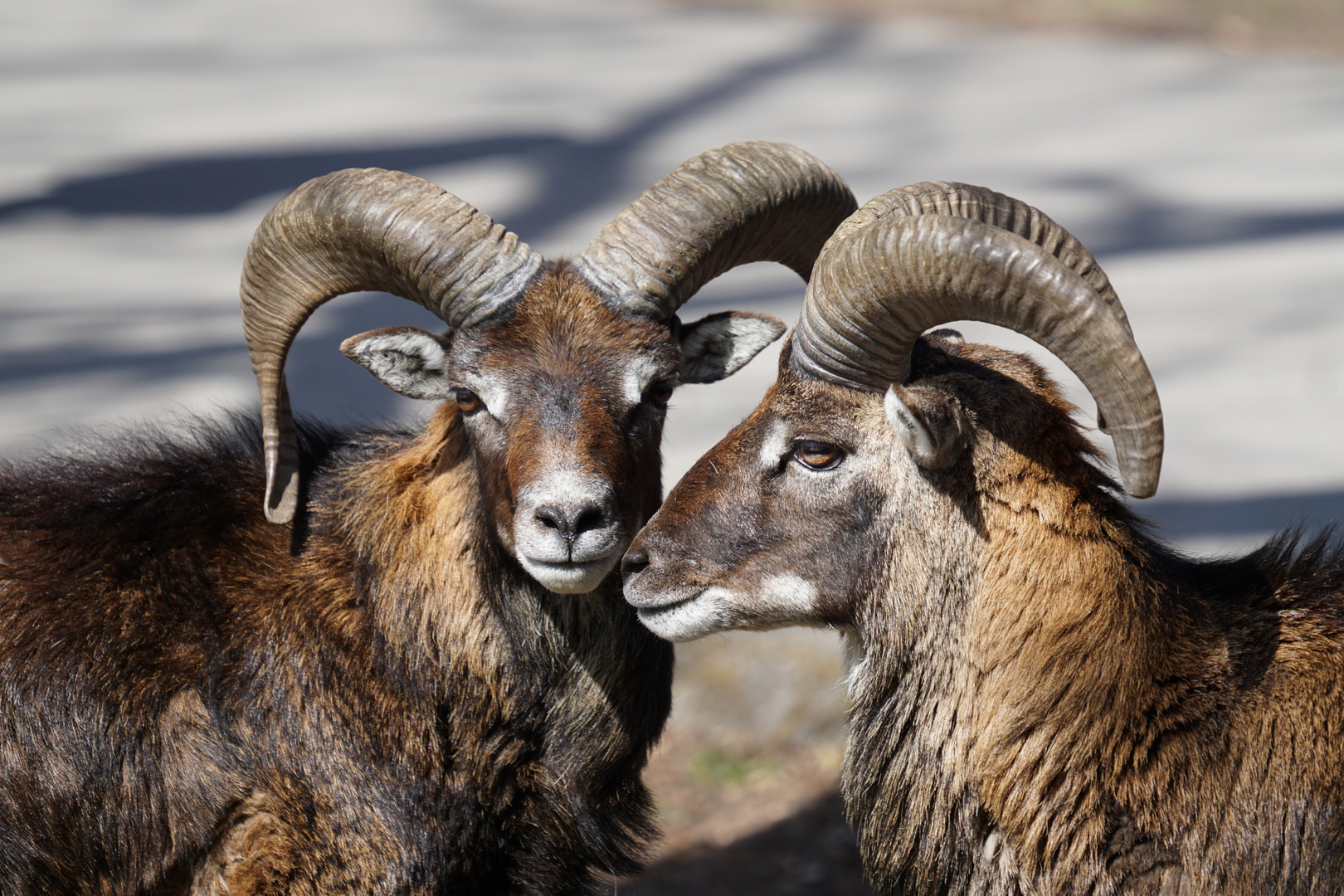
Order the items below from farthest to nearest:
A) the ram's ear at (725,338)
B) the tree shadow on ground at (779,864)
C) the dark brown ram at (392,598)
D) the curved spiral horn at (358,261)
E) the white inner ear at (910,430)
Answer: the tree shadow on ground at (779,864), the ram's ear at (725,338), the curved spiral horn at (358,261), the dark brown ram at (392,598), the white inner ear at (910,430)

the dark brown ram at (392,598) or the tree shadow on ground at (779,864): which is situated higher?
the dark brown ram at (392,598)

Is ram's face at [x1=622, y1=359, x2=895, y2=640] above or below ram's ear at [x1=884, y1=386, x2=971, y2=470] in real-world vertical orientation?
below

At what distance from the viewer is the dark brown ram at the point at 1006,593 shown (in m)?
3.82

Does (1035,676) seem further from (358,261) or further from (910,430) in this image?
(358,261)

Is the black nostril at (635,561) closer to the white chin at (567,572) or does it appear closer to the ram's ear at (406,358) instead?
→ the white chin at (567,572)

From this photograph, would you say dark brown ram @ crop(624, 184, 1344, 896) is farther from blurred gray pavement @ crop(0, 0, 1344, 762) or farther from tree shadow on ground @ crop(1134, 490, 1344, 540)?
tree shadow on ground @ crop(1134, 490, 1344, 540)

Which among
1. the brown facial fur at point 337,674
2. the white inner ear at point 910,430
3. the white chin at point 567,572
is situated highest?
the white inner ear at point 910,430

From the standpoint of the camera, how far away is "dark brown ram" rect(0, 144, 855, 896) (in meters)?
4.57

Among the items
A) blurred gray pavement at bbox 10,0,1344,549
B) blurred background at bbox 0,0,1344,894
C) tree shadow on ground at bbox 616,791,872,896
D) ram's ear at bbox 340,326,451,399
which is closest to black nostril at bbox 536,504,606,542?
ram's ear at bbox 340,326,451,399

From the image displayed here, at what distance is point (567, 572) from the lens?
4.50 m

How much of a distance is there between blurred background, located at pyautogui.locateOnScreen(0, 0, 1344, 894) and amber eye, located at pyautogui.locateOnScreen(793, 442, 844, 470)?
1.61m

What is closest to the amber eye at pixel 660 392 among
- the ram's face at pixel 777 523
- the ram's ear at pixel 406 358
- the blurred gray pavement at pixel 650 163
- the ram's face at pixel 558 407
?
the ram's face at pixel 558 407

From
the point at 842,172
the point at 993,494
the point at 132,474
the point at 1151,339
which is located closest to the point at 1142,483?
the point at 993,494

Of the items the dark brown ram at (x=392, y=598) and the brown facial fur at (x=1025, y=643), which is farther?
the dark brown ram at (x=392, y=598)
